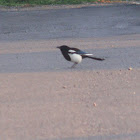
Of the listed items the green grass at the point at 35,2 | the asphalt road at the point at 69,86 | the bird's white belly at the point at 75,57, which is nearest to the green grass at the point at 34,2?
the green grass at the point at 35,2

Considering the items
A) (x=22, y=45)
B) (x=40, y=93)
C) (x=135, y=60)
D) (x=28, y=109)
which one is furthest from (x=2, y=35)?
(x=28, y=109)

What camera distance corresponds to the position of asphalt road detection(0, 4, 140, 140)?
5.91 meters

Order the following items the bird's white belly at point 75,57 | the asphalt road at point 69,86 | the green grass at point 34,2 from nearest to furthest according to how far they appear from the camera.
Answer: the asphalt road at point 69,86 → the bird's white belly at point 75,57 → the green grass at point 34,2

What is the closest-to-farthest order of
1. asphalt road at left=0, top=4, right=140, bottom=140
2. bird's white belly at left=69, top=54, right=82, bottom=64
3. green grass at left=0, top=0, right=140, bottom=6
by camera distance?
asphalt road at left=0, top=4, right=140, bottom=140 < bird's white belly at left=69, top=54, right=82, bottom=64 < green grass at left=0, top=0, right=140, bottom=6

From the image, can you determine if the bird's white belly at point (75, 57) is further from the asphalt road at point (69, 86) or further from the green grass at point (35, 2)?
the green grass at point (35, 2)

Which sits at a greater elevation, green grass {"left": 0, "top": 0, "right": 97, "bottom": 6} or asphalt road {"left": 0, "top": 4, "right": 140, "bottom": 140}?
asphalt road {"left": 0, "top": 4, "right": 140, "bottom": 140}

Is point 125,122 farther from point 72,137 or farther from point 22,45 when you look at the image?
point 22,45

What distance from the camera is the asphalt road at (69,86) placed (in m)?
5.91

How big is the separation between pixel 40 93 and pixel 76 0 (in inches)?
874

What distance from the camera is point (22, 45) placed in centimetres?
1405

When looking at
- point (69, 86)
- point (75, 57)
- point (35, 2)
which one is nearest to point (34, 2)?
point (35, 2)

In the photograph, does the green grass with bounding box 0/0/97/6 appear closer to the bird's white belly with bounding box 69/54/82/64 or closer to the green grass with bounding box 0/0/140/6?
the green grass with bounding box 0/0/140/6

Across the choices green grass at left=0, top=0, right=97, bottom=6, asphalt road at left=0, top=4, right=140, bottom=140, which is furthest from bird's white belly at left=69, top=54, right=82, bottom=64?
green grass at left=0, top=0, right=97, bottom=6

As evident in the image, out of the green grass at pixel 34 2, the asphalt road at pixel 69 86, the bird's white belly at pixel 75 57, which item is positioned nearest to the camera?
the asphalt road at pixel 69 86
